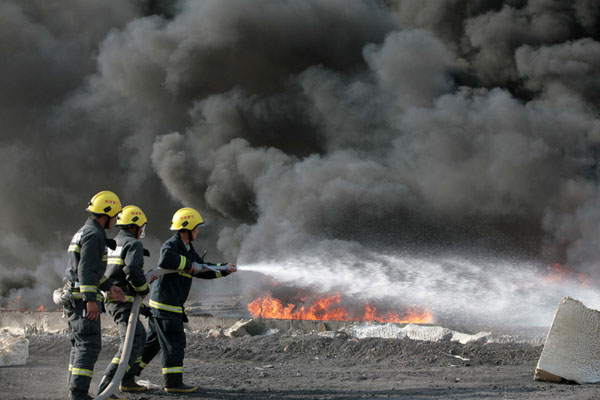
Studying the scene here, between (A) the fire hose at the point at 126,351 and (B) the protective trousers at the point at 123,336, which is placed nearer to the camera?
(A) the fire hose at the point at 126,351

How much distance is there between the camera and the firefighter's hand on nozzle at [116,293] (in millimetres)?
4434

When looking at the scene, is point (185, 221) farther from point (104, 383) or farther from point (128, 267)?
point (104, 383)

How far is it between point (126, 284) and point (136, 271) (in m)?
0.27

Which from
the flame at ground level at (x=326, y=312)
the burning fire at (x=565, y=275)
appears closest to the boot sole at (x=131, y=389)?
the flame at ground level at (x=326, y=312)

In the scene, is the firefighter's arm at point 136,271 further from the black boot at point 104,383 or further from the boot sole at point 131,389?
the boot sole at point 131,389

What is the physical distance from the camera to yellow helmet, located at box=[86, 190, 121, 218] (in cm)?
443

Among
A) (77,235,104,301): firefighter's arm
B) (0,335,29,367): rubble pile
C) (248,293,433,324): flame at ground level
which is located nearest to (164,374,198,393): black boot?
(77,235,104,301): firefighter's arm

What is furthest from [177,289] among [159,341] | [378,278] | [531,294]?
[531,294]

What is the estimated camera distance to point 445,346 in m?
6.98

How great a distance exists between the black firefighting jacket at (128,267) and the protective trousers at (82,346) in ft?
1.40

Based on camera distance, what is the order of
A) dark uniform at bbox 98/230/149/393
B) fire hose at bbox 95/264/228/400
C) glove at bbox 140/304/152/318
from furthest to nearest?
glove at bbox 140/304/152/318, dark uniform at bbox 98/230/149/393, fire hose at bbox 95/264/228/400

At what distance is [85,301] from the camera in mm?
4082

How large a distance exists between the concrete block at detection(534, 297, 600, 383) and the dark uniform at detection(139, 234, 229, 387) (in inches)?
124

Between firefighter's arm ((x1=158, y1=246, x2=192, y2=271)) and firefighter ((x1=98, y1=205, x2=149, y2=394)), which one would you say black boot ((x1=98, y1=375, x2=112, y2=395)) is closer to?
firefighter ((x1=98, y1=205, x2=149, y2=394))
